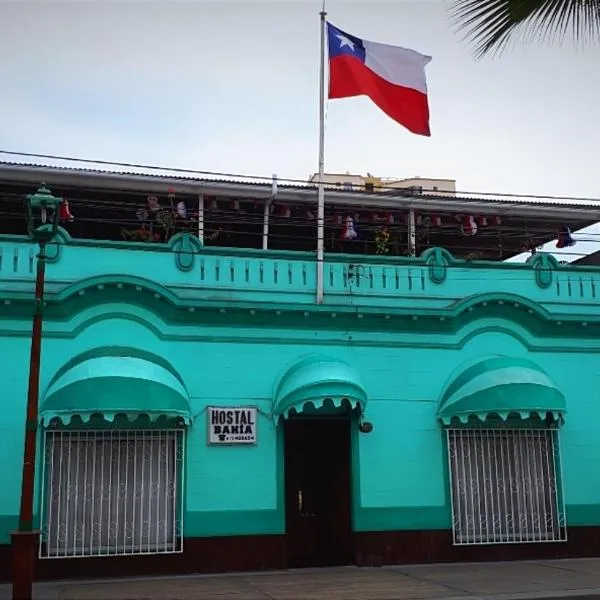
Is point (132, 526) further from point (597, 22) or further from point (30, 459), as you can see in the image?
point (597, 22)

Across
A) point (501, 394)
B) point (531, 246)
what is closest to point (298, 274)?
point (501, 394)

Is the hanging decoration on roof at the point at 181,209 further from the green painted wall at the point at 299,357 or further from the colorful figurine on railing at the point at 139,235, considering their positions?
the green painted wall at the point at 299,357

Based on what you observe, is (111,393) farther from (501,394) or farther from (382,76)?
(382,76)

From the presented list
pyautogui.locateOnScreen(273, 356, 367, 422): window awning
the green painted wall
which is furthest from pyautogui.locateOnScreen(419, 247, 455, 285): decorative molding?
pyautogui.locateOnScreen(273, 356, 367, 422): window awning

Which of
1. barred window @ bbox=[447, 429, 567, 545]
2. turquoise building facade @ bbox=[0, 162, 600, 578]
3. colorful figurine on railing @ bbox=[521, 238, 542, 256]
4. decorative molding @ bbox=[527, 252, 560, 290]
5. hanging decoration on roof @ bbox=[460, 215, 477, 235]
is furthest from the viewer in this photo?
colorful figurine on railing @ bbox=[521, 238, 542, 256]

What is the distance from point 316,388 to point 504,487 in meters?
3.87

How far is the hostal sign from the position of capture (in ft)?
43.5

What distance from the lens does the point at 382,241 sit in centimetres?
1602

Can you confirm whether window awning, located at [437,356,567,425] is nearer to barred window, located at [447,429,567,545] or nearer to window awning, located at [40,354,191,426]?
barred window, located at [447,429,567,545]

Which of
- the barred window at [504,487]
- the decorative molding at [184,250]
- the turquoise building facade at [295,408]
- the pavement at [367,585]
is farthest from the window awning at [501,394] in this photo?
the decorative molding at [184,250]

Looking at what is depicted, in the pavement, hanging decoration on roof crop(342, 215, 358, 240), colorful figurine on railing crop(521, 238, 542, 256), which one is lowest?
the pavement

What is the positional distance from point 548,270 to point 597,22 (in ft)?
24.7

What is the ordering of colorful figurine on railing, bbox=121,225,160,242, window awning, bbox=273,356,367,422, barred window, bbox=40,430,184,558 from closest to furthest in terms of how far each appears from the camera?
barred window, bbox=40,430,184,558 → window awning, bbox=273,356,367,422 → colorful figurine on railing, bbox=121,225,160,242

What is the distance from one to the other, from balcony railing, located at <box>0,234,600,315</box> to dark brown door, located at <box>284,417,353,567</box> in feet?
7.38
